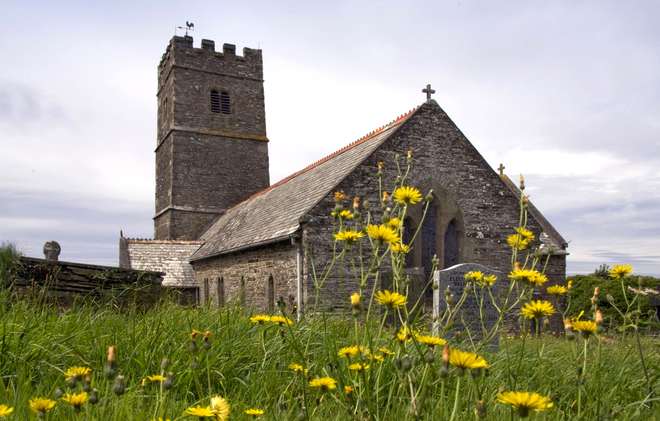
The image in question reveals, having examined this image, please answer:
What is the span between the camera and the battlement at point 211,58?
28.9 m

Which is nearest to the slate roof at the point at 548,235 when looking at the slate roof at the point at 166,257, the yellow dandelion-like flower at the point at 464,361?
the slate roof at the point at 166,257

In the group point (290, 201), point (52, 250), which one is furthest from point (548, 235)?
point (52, 250)

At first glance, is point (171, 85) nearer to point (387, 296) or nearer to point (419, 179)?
point (419, 179)

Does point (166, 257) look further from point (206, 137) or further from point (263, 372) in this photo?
point (263, 372)

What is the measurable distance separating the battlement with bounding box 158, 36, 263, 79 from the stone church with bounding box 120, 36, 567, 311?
0.06 m

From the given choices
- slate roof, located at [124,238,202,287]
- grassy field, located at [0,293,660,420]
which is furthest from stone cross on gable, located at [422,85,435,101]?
slate roof, located at [124,238,202,287]

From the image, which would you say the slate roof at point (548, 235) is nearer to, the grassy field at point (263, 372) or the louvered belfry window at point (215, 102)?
the grassy field at point (263, 372)

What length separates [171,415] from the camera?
2.95 meters

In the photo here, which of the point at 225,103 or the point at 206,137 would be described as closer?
the point at 206,137

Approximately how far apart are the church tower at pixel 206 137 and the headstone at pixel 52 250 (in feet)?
44.9

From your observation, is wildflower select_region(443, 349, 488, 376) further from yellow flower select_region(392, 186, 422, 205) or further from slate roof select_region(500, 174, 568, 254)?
slate roof select_region(500, 174, 568, 254)

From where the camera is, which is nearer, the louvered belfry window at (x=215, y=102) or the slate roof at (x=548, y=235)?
the slate roof at (x=548, y=235)

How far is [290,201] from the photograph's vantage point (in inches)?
671

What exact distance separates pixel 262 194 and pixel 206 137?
20.8 ft
